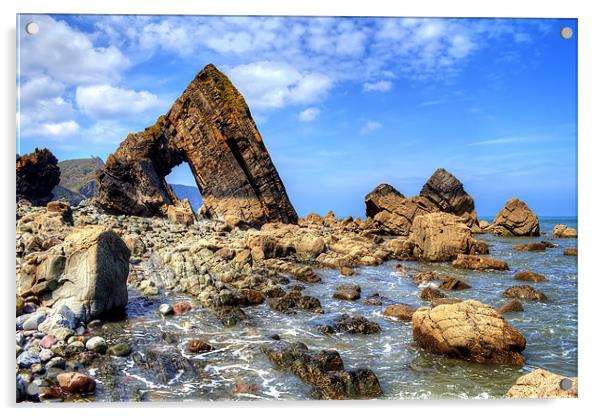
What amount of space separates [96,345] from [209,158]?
71.1 ft

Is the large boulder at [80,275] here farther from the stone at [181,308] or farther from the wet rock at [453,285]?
the wet rock at [453,285]

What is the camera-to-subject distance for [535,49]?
705cm

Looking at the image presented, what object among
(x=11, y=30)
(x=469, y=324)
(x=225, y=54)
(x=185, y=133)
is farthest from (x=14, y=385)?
(x=185, y=133)

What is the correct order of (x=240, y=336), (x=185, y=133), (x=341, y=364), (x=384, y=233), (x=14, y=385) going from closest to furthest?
(x=14, y=385) → (x=341, y=364) → (x=240, y=336) → (x=185, y=133) → (x=384, y=233)

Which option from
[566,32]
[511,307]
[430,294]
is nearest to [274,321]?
[430,294]

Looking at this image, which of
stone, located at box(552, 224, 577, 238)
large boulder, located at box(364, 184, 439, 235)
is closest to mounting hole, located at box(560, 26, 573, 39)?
stone, located at box(552, 224, 577, 238)

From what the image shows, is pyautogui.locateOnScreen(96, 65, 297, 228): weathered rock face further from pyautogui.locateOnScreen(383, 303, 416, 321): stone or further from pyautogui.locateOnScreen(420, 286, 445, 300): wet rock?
pyautogui.locateOnScreen(383, 303, 416, 321): stone

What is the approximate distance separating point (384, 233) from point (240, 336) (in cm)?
2663

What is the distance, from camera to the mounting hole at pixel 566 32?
691 centimetres

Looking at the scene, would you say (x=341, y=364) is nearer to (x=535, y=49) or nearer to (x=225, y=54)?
(x=225, y=54)

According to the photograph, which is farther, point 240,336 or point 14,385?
point 240,336

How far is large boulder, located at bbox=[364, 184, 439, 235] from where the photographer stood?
107 feet

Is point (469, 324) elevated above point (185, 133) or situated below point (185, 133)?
below

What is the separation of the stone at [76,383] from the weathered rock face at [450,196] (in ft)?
99.7
